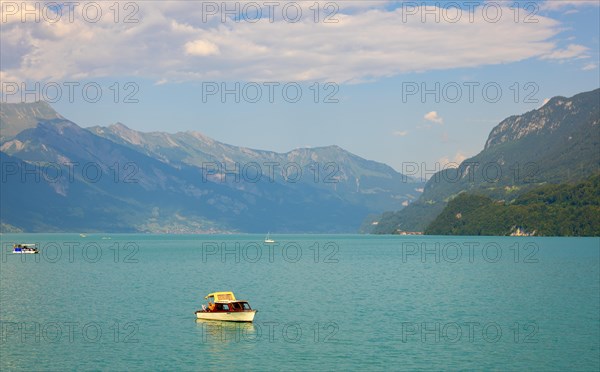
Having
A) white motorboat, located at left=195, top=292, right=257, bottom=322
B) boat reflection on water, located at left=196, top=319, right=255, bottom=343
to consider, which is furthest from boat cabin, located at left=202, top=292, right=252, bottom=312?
boat reflection on water, located at left=196, top=319, right=255, bottom=343

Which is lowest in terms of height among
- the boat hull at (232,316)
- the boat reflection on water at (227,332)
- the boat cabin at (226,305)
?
the boat reflection on water at (227,332)

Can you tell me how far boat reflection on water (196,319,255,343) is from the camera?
84.7 metres

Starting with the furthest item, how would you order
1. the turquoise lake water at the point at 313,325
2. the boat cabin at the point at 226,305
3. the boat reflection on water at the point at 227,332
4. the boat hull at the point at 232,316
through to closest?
the boat cabin at the point at 226,305
the boat hull at the point at 232,316
the boat reflection on water at the point at 227,332
the turquoise lake water at the point at 313,325

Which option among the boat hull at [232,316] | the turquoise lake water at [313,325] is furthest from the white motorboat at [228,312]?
the turquoise lake water at [313,325]

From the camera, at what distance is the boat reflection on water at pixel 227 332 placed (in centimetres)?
8469

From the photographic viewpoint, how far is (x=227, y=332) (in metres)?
90.4

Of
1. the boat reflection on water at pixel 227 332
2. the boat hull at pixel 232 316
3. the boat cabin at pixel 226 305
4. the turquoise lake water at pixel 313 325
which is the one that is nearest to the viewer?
the turquoise lake water at pixel 313 325

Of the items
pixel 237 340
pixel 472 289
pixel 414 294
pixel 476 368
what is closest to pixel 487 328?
pixel 476 368

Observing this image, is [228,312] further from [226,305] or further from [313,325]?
[313,325]

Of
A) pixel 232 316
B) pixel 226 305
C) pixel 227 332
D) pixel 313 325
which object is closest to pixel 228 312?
pixel 232 316

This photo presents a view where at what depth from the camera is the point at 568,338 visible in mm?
82750

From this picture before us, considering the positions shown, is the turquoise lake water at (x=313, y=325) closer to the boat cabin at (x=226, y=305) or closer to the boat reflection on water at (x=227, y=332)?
the boat reflection on water at (x=227, y=332)

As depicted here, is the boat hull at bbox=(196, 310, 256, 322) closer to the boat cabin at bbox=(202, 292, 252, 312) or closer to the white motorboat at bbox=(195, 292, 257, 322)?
the white motorboat at bbox=(195, 292, 257, 322)

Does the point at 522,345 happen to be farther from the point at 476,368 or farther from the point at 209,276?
the point at 209,276
